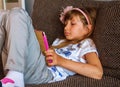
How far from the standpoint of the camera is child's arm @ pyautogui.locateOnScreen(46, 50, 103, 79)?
1197 millimetres

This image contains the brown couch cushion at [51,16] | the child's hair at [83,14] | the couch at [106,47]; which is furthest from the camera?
the brown couch cushion at [51,16]

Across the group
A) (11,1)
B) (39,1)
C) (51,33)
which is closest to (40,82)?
(51,33)

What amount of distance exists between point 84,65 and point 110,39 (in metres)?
0.18

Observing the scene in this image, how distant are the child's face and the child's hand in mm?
249

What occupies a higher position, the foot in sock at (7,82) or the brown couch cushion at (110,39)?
the brown couch cushion at (110,39)

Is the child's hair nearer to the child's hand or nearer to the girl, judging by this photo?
the girl

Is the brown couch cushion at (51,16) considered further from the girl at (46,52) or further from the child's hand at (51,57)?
the child's hand at (51,57)

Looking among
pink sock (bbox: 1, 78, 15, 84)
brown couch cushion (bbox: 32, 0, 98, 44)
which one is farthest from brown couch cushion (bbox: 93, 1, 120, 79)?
pink sock (bbox: 1, 78, 15, 84)

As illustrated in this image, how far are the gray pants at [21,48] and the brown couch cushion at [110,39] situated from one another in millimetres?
285

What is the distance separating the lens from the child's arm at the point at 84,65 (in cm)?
120

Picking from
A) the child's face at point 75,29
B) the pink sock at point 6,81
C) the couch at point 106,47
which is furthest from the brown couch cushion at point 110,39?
the pink sock at point 6,81

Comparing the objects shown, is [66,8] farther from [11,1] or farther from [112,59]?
[11,1]

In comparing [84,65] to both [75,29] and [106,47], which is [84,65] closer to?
[106,47]

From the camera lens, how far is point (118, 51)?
1.21 metres
